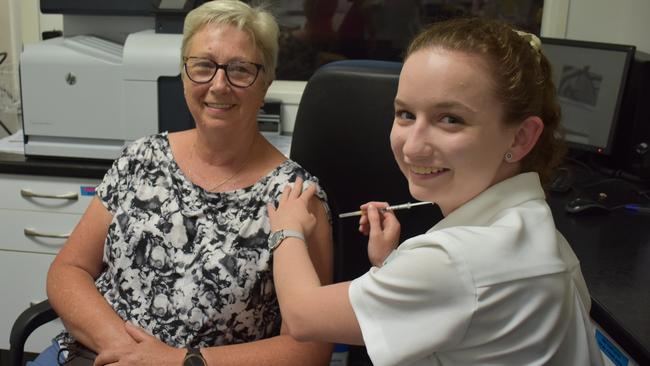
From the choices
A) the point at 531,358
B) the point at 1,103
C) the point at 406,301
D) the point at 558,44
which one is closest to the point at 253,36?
the point at 406,301

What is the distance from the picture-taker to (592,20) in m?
2.68

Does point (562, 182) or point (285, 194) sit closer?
point (285, 194)

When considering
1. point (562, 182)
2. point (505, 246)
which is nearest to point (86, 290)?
point (505, 246)

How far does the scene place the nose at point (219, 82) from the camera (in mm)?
1524

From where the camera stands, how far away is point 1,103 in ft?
9.25

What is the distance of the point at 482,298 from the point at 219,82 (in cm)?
84

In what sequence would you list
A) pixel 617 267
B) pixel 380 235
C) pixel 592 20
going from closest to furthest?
pixel 380 235 < pixel 617 267 < pixel 592 20

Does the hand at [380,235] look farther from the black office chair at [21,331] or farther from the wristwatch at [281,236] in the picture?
the black office chair at [21,331]

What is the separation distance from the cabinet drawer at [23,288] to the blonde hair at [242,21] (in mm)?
1154

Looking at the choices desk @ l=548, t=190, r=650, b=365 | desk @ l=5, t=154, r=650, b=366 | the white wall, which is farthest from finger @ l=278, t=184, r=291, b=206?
the white wall

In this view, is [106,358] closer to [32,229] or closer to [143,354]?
[143,354]

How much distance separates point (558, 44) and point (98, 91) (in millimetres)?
1539

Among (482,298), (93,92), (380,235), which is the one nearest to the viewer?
(482,298)

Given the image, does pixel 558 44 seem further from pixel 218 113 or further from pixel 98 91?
pixel 98 91
